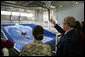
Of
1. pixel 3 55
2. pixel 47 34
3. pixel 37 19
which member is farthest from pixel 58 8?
pixel 3 55

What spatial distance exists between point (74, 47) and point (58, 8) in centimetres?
454

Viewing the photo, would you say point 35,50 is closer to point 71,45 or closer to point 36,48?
point 36,48

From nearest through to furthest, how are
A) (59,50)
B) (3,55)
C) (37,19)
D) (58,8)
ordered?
(3,55) < (59,50) < (58,8) < (37,19)

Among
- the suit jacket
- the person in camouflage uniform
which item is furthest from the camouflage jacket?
the suit jacket

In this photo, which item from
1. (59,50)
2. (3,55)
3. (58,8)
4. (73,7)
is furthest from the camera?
(58,8)

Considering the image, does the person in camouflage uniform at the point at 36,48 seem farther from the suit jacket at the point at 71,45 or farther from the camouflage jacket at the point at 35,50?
the suit jacket at the point at 71,45

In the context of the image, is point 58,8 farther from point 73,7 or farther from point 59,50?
point 59,50

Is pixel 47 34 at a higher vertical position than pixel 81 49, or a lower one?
lower

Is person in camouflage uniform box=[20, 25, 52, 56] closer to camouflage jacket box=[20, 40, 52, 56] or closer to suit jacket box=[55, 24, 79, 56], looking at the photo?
camouflage jacket box=[20, 40, 52, 56]

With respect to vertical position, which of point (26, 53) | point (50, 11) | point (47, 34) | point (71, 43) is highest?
point (50, 11)

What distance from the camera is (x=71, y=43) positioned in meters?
0.90

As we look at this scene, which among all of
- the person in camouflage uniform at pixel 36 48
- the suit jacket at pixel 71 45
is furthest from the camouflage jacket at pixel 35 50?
the suit jacket at pixel 71 45

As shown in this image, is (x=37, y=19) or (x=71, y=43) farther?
(x=37, y=19)

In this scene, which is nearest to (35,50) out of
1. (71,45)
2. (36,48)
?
(36,48)
